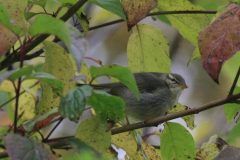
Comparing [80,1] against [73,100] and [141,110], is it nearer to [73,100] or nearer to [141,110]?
[73,100]

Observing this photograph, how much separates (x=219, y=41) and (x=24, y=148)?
0.61 meters

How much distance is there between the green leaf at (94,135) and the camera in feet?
3.70

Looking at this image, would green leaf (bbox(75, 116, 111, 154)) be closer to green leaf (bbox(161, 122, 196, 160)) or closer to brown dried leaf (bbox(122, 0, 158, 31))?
green leaf (bbox(161, 122, 196, 160))

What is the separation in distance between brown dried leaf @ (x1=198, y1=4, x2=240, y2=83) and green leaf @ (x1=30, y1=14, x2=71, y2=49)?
40 centimetres

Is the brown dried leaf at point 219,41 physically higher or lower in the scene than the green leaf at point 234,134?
higher

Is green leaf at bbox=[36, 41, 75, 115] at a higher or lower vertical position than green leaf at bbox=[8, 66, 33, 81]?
lower

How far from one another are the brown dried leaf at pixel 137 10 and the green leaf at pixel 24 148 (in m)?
0.50

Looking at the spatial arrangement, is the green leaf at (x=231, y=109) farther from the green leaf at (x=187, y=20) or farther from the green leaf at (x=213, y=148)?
the green leaf at (x=187, y=20)

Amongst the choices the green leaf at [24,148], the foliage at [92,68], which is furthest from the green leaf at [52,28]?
the green leaf at [24,148]

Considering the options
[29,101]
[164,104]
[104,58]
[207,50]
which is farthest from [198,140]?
[207,50]

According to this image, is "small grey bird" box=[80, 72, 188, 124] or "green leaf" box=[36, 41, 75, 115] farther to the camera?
"small grey bird" box=[80, 72, 188, 124]

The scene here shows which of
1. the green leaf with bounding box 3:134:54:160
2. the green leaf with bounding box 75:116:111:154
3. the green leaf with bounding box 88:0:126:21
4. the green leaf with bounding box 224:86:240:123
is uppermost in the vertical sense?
the green leaf with bounding box 88:0:126:21

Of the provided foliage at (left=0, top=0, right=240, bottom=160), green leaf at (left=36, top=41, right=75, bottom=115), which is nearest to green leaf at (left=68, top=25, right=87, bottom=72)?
foliage at (left=0, top=0, right=240, bottom=160)

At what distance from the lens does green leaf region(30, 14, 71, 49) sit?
2.31 ft
